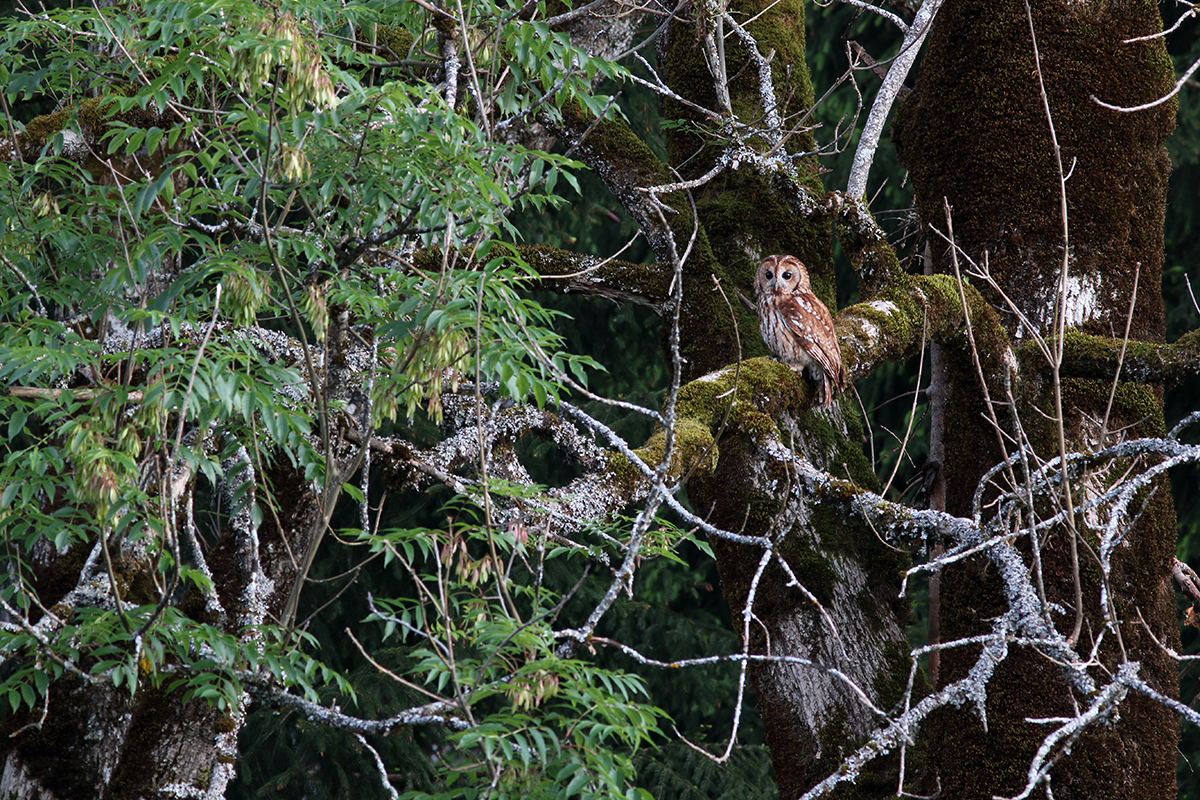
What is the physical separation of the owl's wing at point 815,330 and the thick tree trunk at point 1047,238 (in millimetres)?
582

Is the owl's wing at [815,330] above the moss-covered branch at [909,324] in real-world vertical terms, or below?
below

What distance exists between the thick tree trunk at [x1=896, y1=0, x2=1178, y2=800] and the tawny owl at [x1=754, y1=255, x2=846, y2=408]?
564mm

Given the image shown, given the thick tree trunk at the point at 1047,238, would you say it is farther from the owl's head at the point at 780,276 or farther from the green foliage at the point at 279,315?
the green foliage at the point at 279,315

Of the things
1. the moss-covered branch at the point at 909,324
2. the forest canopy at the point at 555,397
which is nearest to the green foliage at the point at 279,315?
the forest canopy at the point at 555,397

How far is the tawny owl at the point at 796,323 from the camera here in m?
3.60

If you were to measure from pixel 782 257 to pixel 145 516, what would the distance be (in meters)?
2.82

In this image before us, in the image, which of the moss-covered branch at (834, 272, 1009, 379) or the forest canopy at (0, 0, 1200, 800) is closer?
the forest canopy at (0, 0, 1200, 800)

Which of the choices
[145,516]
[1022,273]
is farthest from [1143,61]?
[145,516]

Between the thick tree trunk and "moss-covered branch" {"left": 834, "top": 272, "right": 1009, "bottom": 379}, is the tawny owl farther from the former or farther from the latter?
the thick tree trunk

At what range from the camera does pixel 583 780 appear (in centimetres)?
180

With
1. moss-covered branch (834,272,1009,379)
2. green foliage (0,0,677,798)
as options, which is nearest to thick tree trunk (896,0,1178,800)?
moss-covered branch (834,272,1009,379)

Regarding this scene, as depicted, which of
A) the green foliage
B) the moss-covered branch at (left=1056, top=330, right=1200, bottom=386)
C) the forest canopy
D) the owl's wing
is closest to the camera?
the green foliage

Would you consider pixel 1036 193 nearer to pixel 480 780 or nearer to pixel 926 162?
pixel 926 162

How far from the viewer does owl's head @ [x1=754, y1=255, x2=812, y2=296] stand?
163 inches
